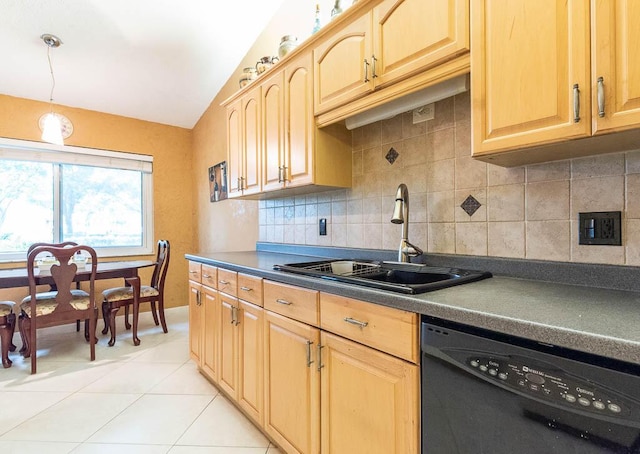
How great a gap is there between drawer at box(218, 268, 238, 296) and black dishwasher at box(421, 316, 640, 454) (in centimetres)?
119

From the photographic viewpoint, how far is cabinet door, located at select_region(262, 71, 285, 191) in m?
2.01

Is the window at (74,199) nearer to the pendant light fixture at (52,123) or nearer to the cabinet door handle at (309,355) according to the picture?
the pendant light fixture at (52,123)

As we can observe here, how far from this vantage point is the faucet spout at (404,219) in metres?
1.48

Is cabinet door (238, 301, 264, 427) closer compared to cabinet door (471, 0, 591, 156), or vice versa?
cabinet door (471, 0, 591, 156)

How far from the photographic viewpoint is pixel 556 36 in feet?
2.96

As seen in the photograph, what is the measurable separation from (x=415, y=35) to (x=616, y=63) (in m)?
0.68

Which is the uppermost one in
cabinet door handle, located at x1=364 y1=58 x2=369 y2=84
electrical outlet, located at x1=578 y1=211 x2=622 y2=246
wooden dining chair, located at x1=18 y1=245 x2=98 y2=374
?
cabinet door handle, located at x1=364 y1=58 x2=369 y2=84

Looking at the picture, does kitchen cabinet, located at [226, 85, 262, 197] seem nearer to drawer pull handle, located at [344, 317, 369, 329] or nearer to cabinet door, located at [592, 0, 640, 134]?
drawer pull handle, located at [344, 317, 369, 329]

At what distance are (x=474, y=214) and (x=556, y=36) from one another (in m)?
0.71

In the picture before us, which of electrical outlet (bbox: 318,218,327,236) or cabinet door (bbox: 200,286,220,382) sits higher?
electrical outlet (bbox: 318,218,327,236)

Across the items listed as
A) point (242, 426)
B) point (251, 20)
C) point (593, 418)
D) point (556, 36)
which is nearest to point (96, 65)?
point (251, 20)

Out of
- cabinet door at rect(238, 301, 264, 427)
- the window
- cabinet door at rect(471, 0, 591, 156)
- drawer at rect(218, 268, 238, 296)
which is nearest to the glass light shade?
the window

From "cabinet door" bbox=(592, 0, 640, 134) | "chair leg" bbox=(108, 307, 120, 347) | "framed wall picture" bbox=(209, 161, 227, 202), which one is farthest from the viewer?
"framed wall picture" bbox=(209, 161, 227, 202)

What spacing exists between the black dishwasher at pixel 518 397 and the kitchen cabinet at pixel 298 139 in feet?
3.80
